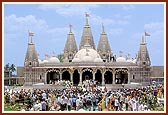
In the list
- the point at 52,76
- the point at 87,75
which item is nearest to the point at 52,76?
the point at 52,76

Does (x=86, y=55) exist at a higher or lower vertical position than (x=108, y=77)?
higher

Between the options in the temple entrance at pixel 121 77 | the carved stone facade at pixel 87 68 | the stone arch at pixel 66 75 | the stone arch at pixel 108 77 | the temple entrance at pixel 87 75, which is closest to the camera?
the carved stone facade at pixel 87 68

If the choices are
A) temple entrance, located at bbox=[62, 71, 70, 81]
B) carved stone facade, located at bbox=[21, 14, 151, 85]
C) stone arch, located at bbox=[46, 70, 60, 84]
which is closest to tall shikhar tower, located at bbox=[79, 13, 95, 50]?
carved stone facade, located at bbox=[21, 14, 151, 85]

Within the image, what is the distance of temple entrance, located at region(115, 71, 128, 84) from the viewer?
32.9 meters

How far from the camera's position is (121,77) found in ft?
110

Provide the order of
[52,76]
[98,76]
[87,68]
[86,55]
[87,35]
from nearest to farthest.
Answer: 1. [87,68]
2. [86,55]
3. [98,76]
4. [52,76]
5. [87,35]

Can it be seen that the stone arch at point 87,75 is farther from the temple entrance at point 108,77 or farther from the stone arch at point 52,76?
the stone arch at point 52,76

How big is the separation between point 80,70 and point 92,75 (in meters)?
1.88

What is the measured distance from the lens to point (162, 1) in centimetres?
1309

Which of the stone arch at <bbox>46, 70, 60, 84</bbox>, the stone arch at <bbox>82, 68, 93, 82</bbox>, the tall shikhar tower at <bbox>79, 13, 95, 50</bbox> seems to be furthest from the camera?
the tall shikhar tower at <bbox>79, 13, 95, 50</bbox>

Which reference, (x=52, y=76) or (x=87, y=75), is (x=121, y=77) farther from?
(x=52, y=76)

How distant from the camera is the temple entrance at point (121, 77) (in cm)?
3294

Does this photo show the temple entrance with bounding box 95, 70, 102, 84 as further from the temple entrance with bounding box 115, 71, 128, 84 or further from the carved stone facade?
the temple entrance with bounding box 115, 71, 128, 84

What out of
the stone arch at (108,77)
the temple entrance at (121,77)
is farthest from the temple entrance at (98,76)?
the temple entrance at (121,77)
